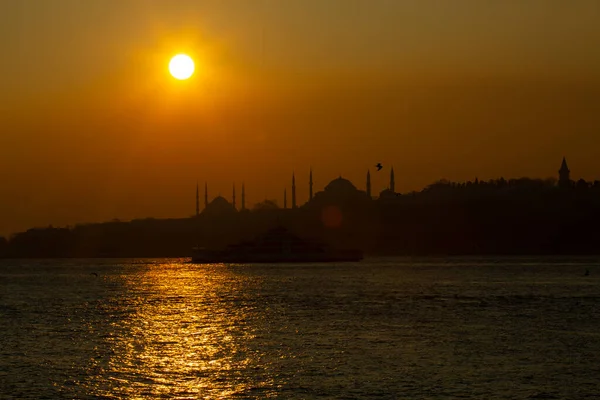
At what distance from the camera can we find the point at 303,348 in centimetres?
4450

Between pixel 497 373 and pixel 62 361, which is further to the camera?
pixel 62 361

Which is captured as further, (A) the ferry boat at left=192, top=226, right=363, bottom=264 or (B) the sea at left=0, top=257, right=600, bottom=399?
(A) the ferry boat at left=192, top=226, right=363, bottom=264

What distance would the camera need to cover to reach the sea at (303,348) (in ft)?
112

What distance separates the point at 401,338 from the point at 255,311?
67.4 feet

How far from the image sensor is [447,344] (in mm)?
45750

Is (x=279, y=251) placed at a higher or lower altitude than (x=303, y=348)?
higher

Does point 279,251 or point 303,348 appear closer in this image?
point 303,348

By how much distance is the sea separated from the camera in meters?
34.2

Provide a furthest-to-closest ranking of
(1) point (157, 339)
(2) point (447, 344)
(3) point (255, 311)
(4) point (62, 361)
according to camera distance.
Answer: (3) point (255, 311) → (1) point (157, 339) → (2) point (447, 344) → (4) point (62, 361)

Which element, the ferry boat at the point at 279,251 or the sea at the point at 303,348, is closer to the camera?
the sea at the point at 303,348

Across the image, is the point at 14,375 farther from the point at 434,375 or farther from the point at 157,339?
the point at 434,375

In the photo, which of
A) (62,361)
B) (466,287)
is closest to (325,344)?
(62,361)

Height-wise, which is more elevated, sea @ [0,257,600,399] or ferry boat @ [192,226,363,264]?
ferry boat @ [192,226,363,264]

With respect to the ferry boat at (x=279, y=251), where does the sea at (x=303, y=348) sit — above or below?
below
